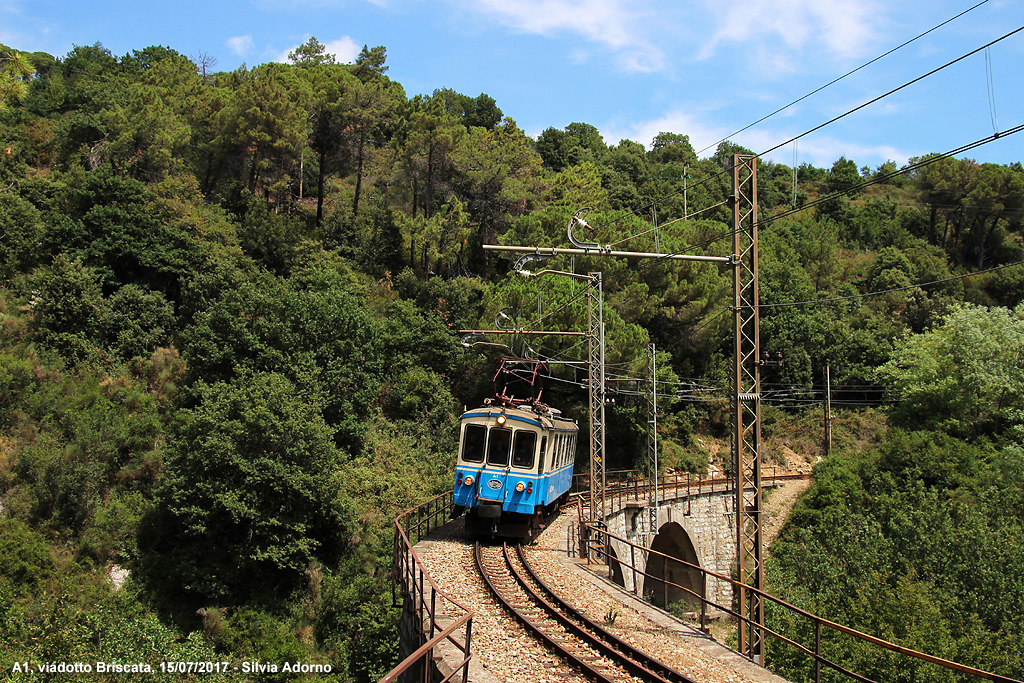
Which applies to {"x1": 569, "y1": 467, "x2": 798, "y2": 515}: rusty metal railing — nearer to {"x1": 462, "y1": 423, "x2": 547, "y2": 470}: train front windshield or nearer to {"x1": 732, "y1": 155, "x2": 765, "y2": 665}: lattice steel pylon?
{"x1": 462, "y1": 423, "x2": 547, "y2": 470}: train front windshield

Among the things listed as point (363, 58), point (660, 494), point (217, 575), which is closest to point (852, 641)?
point (660, 494)

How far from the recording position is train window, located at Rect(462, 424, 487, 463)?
52.0ft

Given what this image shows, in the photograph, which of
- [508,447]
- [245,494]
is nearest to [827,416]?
[508,447]

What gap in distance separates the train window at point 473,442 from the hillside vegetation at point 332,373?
420cm

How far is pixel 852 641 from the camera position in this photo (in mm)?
14148

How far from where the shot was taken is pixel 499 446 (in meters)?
15.7

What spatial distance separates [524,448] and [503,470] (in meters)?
0.70

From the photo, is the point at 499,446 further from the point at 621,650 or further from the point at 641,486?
the point at 641,486

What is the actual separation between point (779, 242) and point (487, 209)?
32658mm

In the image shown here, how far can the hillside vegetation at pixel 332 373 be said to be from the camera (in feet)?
61.9

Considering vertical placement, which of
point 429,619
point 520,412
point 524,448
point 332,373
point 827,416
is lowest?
A: point 429,619

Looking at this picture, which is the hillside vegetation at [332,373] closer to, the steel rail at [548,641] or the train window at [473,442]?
the train window at [473,442]

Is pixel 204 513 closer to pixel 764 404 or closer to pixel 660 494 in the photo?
pixel 660 494

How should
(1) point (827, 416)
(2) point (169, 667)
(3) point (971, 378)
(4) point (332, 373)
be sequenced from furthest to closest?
(1) point (827, 416) → (3) point (971, 378) → (4) point (332, 373) → (2) point (169, 667)
